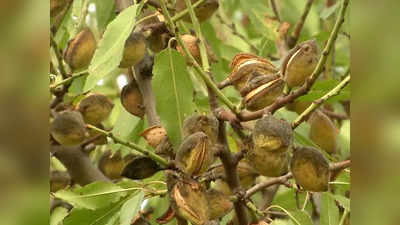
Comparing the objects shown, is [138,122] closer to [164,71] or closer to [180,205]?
[164,71]

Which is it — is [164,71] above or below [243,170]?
above

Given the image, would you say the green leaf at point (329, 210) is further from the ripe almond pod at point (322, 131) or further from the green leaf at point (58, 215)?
the green leaf at point (58, 215)

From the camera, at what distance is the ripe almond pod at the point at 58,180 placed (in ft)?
3.25

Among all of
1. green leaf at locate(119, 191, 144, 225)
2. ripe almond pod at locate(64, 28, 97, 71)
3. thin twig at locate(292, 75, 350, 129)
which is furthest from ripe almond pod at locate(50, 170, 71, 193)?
thin twig at locate(292, 75, 350, 129)

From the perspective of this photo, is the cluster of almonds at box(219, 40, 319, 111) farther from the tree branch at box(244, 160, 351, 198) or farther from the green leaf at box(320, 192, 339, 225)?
the green leaf at box(320, 192, 339, 225)

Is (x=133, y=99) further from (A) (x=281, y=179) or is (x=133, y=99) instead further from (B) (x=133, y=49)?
(A) (x=281, y=179)

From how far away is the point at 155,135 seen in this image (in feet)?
2.43

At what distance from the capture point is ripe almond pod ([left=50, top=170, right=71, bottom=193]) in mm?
991
